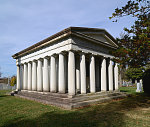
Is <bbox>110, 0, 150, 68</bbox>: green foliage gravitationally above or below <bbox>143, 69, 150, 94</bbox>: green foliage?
above

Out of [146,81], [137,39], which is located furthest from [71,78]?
[146,81]

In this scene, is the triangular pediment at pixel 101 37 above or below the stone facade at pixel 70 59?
above

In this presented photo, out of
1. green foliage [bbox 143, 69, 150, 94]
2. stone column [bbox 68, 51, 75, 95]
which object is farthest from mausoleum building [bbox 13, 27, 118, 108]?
green foliage [bbox 143, 69, 150, 94]

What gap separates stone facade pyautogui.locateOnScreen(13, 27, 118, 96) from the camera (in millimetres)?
11938

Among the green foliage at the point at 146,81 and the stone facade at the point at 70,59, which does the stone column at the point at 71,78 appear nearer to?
the stone facade at the point at 70,59

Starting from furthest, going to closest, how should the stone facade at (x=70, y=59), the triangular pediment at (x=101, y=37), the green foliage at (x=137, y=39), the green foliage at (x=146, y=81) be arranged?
the green foliage at (x=146, y=81), the triangular pediment at (x=101, y=37), the stone facade at (x=70, y=59), the green foliage at (x=137, y=39)

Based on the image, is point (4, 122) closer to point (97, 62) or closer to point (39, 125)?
point (39, 125)

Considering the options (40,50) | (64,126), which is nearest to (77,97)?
(64,126)

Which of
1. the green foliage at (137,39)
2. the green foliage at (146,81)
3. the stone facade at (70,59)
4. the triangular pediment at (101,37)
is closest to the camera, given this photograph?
the green foliage at (137,39)

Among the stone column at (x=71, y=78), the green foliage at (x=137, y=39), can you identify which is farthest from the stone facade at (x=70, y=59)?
the green foliage at (x=137, y=39)

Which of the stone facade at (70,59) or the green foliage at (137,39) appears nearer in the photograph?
the green foliage at (137,39)

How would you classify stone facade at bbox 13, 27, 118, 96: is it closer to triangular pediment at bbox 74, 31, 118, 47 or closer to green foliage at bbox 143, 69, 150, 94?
triangular pediment at bbox 74, 31, 118, 47

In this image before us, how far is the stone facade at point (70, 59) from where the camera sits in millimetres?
11938

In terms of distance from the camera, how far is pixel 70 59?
11.8m
